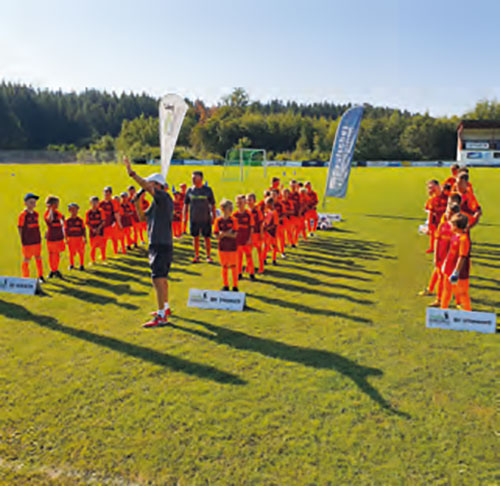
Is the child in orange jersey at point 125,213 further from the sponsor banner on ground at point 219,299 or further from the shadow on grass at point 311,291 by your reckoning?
the sponsor banner on ground at point 219,299

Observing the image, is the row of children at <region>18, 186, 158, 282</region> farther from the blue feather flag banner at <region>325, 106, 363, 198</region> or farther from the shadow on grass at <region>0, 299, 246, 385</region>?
the blue feather flag banner at <region>325, 106, 363, 198</region>

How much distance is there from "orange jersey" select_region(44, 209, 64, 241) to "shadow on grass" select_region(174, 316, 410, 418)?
4.15 m

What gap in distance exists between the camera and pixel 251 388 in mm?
5504

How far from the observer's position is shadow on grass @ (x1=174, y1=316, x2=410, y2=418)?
18.1 feet

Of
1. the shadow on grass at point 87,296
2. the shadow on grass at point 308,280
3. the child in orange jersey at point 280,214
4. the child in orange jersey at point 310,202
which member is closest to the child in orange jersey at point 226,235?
the shadow on grass at point 87,296

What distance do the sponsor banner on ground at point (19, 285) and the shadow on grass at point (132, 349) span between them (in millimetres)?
691

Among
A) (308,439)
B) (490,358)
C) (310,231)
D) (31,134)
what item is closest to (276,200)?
(310,231)

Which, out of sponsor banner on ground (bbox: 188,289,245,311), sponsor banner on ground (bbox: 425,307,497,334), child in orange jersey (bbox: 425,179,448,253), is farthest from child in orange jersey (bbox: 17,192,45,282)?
child in orange jersey (bbox: 425,179,448,253)

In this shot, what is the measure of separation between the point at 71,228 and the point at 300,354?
22.1 feet

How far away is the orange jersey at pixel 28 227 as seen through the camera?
9469 mm

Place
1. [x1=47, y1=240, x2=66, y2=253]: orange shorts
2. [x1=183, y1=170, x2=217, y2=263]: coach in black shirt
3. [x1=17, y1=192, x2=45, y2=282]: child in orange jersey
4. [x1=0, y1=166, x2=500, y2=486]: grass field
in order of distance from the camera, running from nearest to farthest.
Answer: [x1=0, y1=166, x2=500, y2=486]: grass field → [x1=17, y1=192, x2=45, y2=282]: child in orange jersey → [x1=47, y1=240, x2=66, y2=253]: orange shorts → [x1=183, y1=170, x2=217, y2=263]: coach in black shirt

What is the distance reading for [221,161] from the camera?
196 ft

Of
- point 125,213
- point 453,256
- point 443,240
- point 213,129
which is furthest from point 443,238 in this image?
point 213,129

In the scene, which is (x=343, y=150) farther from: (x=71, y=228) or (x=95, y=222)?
(x=71, y=228)
